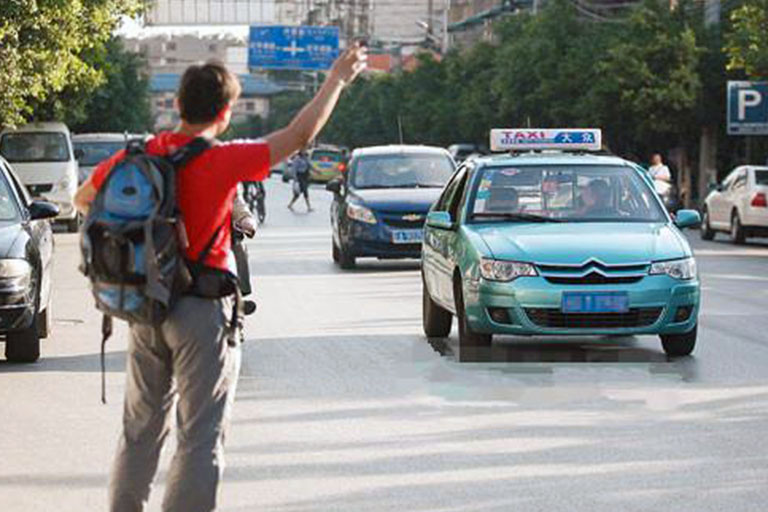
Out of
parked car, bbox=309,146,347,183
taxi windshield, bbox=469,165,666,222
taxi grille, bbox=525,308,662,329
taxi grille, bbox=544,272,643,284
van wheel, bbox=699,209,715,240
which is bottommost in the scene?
parked car, bbox=309,146,347,183

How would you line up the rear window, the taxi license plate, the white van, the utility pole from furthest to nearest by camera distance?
the rear window
the utility pole
the white van
the taxi license plate

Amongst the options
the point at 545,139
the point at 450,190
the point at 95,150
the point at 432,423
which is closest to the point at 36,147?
the point at 95,150

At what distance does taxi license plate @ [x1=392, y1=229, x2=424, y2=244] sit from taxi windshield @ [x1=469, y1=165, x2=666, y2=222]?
10.0 m

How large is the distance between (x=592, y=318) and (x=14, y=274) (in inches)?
154

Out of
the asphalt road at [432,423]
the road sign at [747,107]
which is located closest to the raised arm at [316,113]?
the asphalt road at [432,423]

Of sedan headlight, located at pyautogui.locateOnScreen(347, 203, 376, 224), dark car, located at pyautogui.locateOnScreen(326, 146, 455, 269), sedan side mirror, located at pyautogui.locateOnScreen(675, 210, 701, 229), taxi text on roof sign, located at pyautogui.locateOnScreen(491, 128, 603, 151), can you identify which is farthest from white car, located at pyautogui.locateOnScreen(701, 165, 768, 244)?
sedan side mirror, located at pyautogui.locateOnScreen(675, 210, 701, 229)

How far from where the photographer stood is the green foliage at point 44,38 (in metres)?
31.4

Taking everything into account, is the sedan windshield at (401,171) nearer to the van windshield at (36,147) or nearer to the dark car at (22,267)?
the van windshield at (36,147)

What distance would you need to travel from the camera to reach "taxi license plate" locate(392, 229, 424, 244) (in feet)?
83.7

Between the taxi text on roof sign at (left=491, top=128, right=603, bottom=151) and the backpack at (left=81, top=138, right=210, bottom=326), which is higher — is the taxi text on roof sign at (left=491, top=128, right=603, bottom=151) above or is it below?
below

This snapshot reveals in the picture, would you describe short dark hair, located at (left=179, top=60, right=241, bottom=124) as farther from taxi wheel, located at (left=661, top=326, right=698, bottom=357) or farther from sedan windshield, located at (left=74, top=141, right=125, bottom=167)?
sedan windshield, located at (left=74, top=141, right=125, bottom=167)

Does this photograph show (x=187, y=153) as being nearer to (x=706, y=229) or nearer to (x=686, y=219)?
(x=686, y=219)

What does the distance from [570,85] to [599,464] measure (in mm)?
54497

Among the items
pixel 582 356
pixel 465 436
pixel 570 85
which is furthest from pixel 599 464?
pixel 570 85
